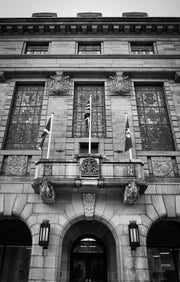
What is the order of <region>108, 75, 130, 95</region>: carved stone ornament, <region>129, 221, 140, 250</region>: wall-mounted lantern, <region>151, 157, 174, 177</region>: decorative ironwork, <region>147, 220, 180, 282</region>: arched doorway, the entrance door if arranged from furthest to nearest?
<region>108, 75, 130, 95</region>: carved stone ornament, <region>151, 157, 174, 177</region>: decorative ironwork, the entrance door, <region>147, 220, 180, 282</region>: arched doorway, <region>129, 221, 140, 250</region>: wall-mounted lantern

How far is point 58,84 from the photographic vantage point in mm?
13086

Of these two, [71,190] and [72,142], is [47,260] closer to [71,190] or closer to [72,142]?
[71,190]

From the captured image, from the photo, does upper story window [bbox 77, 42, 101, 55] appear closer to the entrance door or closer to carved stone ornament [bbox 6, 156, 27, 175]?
carved stone ornament [bbox 6, 156, 27, 175]

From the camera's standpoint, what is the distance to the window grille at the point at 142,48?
1518 centimetres

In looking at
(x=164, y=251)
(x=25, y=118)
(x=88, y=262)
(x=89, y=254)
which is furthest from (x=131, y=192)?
(x=25, y=118)

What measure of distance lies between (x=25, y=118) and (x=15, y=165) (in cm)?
350

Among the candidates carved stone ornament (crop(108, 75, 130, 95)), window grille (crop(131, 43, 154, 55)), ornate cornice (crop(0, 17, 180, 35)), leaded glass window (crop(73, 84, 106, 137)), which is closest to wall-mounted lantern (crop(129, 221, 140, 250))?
leaded glass window (crop(73, 84, 106, 137))

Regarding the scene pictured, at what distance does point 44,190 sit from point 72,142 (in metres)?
3.52

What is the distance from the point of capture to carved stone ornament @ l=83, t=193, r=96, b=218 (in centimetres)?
908

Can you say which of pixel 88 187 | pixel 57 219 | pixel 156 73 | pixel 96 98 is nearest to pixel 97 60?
pixel 96 98

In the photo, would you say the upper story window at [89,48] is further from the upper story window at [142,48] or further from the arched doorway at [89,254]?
the arched doorway at [89,254]

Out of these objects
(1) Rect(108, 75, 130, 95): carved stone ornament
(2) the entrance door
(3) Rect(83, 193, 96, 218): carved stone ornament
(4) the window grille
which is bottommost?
(2) the entrance door

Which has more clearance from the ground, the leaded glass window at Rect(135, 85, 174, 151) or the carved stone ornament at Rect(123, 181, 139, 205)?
the leaded glass window at Rect(135, 85, 174, 151)

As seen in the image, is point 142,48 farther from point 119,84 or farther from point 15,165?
point 15,165
